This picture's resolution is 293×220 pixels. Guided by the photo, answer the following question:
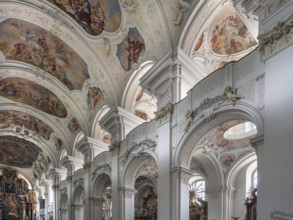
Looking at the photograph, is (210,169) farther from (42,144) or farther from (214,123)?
(42,144)

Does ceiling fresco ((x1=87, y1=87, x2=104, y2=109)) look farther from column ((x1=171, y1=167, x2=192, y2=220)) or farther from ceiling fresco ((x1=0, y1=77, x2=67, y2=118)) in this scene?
column ((x1=171, y1=167, x2=192, y2=220))

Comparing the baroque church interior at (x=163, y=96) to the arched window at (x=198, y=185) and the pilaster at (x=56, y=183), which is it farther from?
the pilaster at (x=56, y=183)

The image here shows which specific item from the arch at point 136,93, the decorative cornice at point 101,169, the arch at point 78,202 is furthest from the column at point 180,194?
the arch at point 78,202

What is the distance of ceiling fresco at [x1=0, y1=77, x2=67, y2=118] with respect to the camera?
1959 cm

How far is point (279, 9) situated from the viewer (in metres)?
6.87

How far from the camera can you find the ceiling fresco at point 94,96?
16717mm

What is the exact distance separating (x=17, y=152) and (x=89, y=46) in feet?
71.5

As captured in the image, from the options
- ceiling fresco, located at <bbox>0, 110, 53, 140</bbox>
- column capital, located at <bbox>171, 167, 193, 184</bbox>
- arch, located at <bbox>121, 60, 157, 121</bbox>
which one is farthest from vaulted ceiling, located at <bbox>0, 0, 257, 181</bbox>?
column capital, located at <bbox>171, 167, 193, 184</bbox>

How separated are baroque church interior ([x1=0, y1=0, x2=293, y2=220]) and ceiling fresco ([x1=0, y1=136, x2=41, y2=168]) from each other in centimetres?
607

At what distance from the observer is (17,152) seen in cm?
3269

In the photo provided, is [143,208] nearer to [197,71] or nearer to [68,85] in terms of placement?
[68,85]

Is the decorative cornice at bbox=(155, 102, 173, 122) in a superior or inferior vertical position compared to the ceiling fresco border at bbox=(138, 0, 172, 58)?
inferior

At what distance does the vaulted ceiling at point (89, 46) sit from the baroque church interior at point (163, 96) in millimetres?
48

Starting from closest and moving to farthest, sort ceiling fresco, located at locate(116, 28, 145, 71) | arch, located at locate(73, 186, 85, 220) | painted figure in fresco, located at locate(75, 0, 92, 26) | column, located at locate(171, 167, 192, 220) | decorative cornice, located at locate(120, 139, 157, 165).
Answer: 1. column, located at locate(171, 167, 192, 220)
2. decorative cornice, located at locate(120, 139, 157, 165)
3. ceiling fresco, located at locate(116, 28, 145, 71)
4. painted figure in fresco, located at locate(75, 0, 92, 26)
5. arch, located at locate(73, 186, 85, 220)
